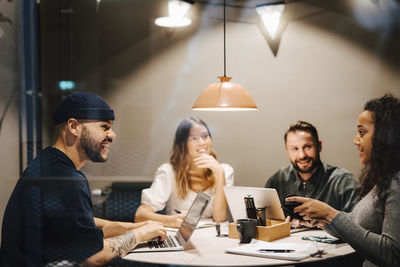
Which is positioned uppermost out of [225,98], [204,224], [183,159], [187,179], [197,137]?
[225,98]

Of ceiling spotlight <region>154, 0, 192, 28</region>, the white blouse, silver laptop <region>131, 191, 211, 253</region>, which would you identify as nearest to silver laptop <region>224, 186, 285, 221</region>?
silver laptop <region>131, 191, 211, 253</region>

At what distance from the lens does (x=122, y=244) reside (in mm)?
1679

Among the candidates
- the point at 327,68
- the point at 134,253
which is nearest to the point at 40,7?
the point at 134,253

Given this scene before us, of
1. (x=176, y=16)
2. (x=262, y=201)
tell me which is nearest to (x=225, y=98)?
(x=262, y=201)

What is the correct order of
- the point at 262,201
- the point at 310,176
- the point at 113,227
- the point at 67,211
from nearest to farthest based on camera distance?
the point at 67,211, the point at 262,201, the point at 113,227, the point at 310,176

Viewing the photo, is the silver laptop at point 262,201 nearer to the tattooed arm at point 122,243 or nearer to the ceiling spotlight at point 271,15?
the tattooed arm at point 122,243

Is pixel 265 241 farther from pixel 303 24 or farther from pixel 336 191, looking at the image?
pixel 303 24

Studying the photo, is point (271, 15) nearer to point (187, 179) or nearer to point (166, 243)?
point (187, 179)

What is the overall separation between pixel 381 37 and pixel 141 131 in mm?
2051

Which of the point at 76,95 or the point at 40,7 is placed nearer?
the point at 76,95

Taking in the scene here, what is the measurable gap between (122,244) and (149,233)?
0.51 ft

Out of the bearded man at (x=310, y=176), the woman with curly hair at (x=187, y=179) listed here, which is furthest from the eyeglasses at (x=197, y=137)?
the bearded man at (x=310, y=176)

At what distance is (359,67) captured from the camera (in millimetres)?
3080

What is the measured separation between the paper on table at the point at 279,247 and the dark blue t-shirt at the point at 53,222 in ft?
2.07
